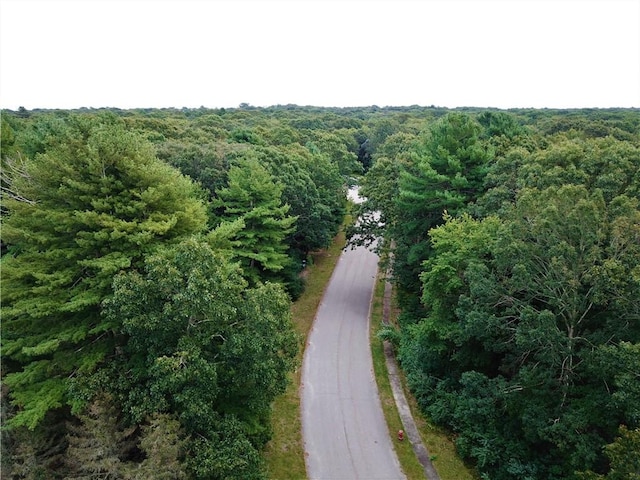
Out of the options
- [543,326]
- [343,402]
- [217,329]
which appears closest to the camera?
[217,329]

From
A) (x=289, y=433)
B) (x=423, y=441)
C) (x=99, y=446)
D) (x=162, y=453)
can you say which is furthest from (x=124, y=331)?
(x=423, y=441)

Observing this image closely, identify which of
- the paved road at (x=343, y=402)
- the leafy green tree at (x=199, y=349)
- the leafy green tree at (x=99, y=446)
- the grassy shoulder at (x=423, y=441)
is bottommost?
the grassy shoulder at (x=423, y=441)

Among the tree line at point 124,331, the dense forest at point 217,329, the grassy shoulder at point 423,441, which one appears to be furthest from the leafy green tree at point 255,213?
the grassy shoulder at point 423,441

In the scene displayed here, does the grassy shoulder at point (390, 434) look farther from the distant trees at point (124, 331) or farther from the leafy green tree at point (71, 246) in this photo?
the leafy green tree at point (71, 246)

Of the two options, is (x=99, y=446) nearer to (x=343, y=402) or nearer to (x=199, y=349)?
(x=199, y=349)

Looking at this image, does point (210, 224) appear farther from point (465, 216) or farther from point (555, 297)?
point (555, 297)

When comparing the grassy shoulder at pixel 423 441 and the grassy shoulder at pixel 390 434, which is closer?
the grassy shoulder at pixel 390 434
